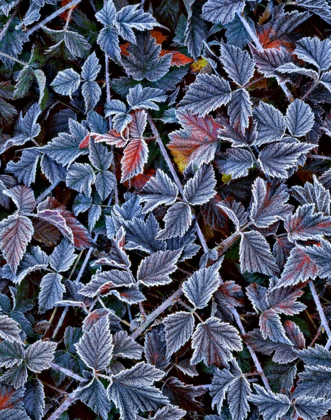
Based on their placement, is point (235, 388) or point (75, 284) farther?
point (75, 284)

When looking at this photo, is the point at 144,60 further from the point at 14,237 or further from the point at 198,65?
the point at 14,237

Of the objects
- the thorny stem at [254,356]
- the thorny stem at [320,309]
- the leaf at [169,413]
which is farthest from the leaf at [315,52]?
the leaf at [169,413]

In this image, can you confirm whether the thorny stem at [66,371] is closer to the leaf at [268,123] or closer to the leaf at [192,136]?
the leaf at [192,136]

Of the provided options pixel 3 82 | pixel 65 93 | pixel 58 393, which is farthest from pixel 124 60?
pixel 58 393

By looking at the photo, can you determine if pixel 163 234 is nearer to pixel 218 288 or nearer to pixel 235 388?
pixel 218 288

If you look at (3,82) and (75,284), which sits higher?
(3,82)

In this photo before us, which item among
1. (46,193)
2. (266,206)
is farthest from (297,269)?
(46,193)

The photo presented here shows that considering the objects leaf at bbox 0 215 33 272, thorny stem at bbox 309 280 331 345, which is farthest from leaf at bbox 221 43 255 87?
leaf at bbox 0 215 33 272
